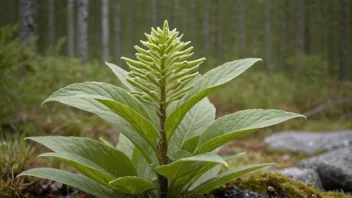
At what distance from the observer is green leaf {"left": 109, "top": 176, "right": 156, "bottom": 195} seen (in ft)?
6.85

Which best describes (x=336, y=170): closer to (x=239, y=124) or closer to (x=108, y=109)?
(x=239, y=124)

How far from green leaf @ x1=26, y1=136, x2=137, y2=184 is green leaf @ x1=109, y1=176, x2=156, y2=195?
0.08 meters

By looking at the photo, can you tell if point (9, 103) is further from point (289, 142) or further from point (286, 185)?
point (289, 142)

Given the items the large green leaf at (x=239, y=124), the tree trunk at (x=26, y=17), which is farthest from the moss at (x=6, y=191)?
the tree trunk at (x=26, y=17)

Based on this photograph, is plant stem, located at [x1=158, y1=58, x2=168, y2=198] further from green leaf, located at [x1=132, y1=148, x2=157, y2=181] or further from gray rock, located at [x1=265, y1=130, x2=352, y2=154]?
gray rock, located at [x1=265, y1=130, x2=352, y2=154]

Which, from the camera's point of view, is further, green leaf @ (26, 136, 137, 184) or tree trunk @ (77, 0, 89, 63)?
tree trunk @ (77, 0, 89, 63)

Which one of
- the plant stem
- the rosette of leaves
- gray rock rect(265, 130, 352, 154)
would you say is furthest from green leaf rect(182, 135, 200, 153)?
gray rock rect(265, 130, 352, 154)

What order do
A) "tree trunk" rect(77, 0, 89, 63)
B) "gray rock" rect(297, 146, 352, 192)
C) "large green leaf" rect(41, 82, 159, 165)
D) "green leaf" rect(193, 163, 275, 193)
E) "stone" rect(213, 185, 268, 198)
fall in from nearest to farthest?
"large green leaf" rect(41, 82, 159, 165), "green leaf" rect(193, 163, 275, 193), "stone" rect(213, 185, 268, 198), "gray rock" rect(297, 146, 352, 192), "tree trunk" rect(77, 0, 89, 63)

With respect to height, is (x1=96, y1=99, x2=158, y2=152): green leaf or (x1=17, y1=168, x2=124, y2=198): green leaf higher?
(x1=96, y1=99, x2=158, y2=152): green leaf

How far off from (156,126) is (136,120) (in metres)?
0.24

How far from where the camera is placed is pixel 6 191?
253 cm

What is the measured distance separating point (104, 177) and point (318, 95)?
13602 mm

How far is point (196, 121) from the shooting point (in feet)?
8.58

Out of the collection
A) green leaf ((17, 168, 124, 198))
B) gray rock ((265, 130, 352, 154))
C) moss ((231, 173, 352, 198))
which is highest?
green leaf ((17, 168, 124, 198))
